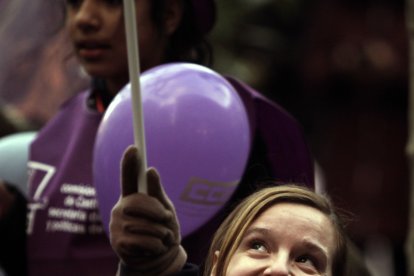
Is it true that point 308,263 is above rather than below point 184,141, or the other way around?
above

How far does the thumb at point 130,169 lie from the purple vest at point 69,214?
1243 millimetres

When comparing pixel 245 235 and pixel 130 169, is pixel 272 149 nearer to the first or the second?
pixel 245 235

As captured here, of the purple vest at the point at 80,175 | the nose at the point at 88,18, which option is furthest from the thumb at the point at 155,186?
the nose at the point at 88,18

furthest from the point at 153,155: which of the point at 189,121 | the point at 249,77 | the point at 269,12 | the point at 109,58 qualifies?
the point at 269,12

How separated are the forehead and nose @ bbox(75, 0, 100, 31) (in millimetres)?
1208

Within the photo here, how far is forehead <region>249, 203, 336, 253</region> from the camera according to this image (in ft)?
12.2

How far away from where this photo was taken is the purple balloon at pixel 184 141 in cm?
443

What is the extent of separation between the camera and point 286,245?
12.1ft

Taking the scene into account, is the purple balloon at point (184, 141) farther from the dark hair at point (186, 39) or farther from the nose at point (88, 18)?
the dark hair at point (186, 39)

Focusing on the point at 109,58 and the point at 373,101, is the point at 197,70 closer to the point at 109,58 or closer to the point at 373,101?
the point at 109,58

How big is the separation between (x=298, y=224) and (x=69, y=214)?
1311mm

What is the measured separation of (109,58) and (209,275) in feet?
3.82

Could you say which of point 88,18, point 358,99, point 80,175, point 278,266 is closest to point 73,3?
point 88,18

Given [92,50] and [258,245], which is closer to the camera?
[258,245]
